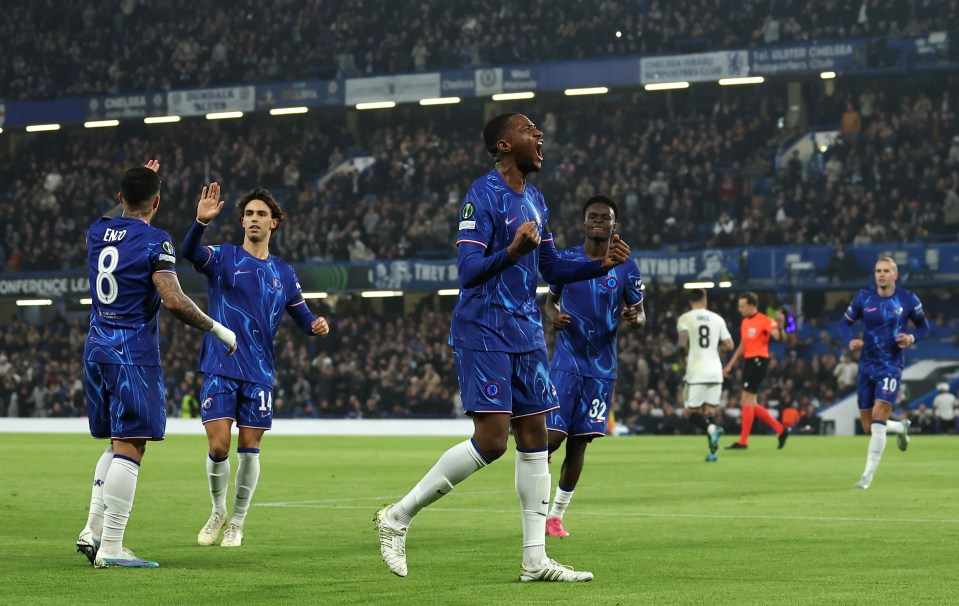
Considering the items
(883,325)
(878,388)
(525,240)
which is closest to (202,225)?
(525,240)

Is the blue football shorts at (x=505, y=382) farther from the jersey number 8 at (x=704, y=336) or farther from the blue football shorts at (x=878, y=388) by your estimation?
the jersey number 8 at (x=704, y=336)

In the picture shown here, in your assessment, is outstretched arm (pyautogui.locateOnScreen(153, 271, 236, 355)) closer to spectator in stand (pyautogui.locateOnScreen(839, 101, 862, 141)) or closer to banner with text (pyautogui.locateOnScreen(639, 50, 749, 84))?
spectator in stand (pyautogui.locateOnScreen(839, 101, 862, 141))

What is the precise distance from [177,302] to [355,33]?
147 ft

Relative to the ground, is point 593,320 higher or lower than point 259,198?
lower

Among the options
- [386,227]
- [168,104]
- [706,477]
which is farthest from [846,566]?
[168,104]

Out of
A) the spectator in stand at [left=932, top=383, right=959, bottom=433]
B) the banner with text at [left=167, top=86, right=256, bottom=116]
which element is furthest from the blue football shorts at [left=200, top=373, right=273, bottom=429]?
the banner with text at [left=167, top=86, right=256, bottom=116]

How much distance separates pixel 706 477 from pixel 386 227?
30.5 meters

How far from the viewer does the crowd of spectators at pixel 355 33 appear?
45875 mm

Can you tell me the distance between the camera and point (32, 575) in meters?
8.11

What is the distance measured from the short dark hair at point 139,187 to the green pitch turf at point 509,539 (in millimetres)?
2091

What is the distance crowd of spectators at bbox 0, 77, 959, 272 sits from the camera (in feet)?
137

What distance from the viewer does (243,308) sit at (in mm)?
10219

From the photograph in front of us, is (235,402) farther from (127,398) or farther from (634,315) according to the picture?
(634,315)

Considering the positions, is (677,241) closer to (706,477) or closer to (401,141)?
(401,141)
